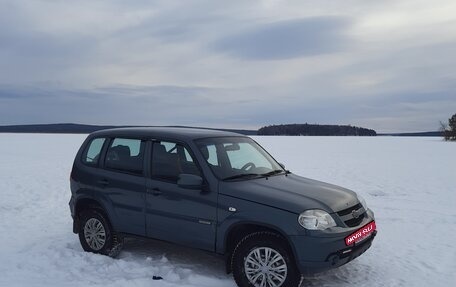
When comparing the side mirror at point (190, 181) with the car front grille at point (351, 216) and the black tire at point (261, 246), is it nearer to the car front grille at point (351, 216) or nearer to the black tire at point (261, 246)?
the black tire at point (261, 246)

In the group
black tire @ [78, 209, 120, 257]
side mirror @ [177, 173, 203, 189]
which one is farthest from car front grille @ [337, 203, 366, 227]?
black tire @ [78, 209, 120, 257]

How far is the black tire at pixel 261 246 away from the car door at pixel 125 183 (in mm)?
1509

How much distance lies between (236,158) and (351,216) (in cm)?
165

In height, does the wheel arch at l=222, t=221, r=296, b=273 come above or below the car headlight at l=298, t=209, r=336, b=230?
below

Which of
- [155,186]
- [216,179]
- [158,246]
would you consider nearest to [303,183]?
[216,179]

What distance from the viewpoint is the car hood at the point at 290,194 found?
15.7 feet

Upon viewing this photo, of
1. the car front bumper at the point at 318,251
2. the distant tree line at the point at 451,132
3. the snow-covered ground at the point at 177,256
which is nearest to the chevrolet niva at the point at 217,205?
the car front bumper at the point at 318,251

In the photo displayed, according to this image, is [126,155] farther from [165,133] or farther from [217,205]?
[217,205]

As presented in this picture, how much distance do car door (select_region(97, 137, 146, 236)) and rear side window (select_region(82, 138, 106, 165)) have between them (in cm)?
21

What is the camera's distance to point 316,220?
4656 mm

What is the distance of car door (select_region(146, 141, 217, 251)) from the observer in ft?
17.1

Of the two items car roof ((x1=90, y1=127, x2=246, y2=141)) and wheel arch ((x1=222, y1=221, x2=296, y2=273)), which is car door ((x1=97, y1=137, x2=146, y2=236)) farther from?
wheel arch ((x1=222, y1=221, x2=296, y2=273))

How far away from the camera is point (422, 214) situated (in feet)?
29.7

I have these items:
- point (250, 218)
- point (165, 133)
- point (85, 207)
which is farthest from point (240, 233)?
point (85, 207)
